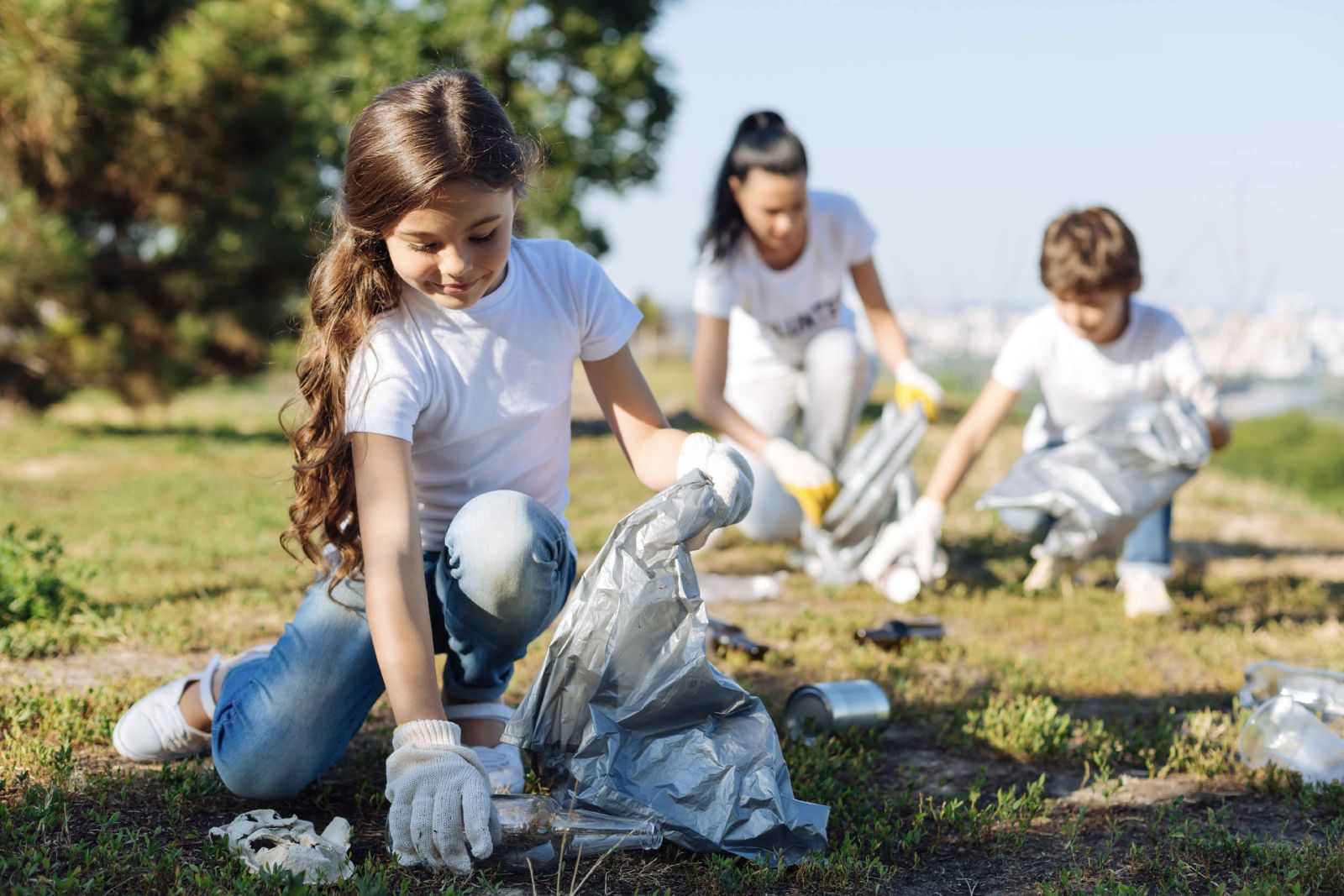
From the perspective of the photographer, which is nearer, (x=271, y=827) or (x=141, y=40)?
(x=271, y=827)

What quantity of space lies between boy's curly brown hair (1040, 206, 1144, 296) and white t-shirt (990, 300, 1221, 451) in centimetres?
26

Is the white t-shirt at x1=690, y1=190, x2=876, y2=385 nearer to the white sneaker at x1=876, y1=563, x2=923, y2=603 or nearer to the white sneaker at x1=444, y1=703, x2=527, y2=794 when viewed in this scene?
the white sneaker at x1=876, y1=563, x2=923, y2=603

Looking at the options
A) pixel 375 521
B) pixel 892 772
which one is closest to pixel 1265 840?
pixel 892 772

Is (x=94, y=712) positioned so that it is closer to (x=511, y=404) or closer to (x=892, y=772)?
(x=511, y=404)

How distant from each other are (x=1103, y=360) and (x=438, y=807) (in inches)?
127

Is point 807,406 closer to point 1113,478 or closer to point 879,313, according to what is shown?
point 879,313

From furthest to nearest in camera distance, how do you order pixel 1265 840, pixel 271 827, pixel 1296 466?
pixel 1296 466
pixel 1265 840
pixel 271 827

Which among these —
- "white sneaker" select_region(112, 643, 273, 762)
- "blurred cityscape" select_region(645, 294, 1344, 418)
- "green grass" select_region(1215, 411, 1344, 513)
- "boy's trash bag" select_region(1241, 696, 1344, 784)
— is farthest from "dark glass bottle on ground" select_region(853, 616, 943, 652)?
"green grass" select_region(1215, 411, 1344, 513)

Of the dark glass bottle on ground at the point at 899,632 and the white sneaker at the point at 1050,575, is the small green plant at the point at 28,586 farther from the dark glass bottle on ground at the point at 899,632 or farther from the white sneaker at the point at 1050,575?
the white sneaker at the point at 1050,575

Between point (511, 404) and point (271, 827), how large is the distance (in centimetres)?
88

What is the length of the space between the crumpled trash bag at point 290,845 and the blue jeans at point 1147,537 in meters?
3.02

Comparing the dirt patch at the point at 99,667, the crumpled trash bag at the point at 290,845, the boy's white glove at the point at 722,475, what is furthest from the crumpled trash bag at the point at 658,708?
the dirt patch at the point at 99,667

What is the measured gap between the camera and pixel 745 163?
4.28 metres

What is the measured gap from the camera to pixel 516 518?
2225 millimetres
